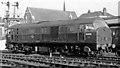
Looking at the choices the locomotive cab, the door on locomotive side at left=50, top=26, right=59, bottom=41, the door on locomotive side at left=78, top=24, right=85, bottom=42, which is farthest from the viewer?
the door on locomotive side at left=50, top=26, right=59, bottom=41

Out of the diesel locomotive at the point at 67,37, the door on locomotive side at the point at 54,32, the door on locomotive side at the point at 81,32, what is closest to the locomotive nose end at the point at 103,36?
the diesel locomotive at the point at 67,37

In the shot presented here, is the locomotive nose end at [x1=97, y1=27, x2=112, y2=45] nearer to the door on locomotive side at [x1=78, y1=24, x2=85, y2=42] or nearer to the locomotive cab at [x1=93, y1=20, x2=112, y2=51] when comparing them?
the locomotive cab at [x1=93, y1=20, x2=112, y2=51]

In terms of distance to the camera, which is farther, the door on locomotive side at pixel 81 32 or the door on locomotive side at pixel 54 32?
the door on locomotive side at pixel 54 32

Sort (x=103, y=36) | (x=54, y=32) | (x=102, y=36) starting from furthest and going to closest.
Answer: (x=54, y=32) → (x=103, y=36) → (x=102, y=36)

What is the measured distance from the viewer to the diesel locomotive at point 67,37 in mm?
19172

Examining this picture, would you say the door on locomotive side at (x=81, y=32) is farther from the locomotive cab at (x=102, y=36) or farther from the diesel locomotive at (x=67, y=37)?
the locomotive cab at (x=102, y=36)

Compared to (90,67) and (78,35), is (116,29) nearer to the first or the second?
(78,35)

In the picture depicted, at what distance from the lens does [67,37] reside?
2080 cm

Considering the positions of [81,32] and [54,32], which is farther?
[54,32]

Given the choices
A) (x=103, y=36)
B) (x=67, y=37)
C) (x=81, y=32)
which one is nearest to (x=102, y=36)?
(x=103, y=36)

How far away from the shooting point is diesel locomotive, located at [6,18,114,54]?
19.2 metres

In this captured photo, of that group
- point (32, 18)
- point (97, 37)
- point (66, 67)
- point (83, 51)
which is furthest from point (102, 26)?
point (32, 18)

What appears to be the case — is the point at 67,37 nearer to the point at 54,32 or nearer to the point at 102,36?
A: the point at 54,32

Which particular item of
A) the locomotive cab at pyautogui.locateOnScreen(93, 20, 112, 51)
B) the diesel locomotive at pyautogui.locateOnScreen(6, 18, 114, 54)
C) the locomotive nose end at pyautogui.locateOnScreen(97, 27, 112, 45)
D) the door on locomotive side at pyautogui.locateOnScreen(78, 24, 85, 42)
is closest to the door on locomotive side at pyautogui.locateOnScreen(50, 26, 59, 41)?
the diesel locomotive at pyautogui.locateOnScreen(6, 18, 114, 54)
